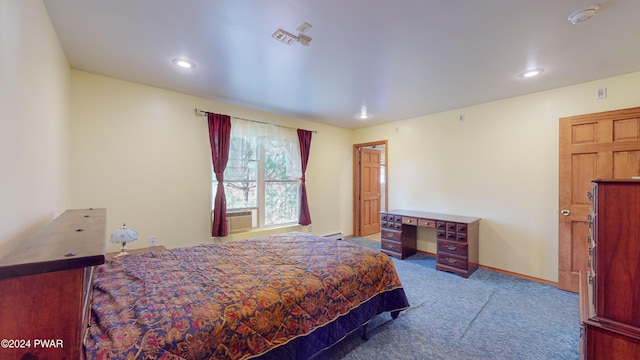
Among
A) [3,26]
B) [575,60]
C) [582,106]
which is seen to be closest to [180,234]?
[3,26]

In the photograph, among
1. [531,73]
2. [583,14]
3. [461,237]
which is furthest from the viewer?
[461,237]

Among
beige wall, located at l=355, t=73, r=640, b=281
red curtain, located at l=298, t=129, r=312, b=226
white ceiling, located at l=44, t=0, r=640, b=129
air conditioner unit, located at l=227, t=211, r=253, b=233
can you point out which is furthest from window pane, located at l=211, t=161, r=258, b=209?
beige wall, located at l=355, t=73, r=640, b=281

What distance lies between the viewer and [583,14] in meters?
1.71

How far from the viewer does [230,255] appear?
7.47 feet

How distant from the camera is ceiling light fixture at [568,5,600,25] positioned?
5.49 ft

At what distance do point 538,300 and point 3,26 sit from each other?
457 cm

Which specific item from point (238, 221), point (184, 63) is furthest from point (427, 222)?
point (184, 63)

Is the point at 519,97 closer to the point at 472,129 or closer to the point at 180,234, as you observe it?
the point at 472,129

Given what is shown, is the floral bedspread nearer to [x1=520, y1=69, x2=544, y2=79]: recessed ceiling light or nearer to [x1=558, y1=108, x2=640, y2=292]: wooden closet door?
[x1=558, y1=108, x2=640, y2=292]: wooden closet door

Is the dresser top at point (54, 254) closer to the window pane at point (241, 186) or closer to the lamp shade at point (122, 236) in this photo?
the lamp shade at point (122, 236)

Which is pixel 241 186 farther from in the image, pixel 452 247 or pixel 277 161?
pixel 452 247

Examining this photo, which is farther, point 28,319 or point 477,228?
point 477,228

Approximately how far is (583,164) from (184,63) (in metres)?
4.51

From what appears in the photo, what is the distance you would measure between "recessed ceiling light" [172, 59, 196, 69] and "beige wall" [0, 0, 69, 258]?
0.83 meters
